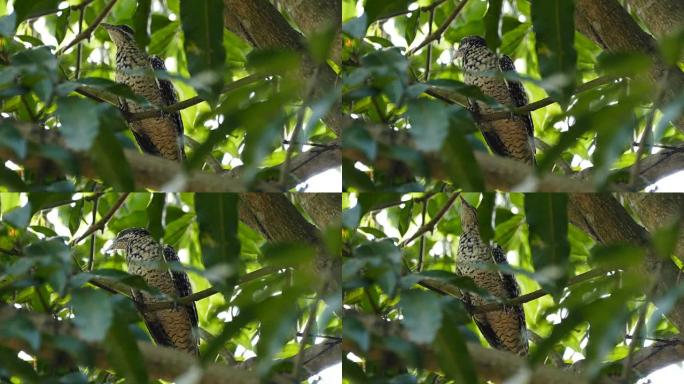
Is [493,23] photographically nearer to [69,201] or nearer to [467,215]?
[467,215]

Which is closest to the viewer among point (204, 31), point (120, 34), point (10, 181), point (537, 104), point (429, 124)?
point (429, 124)

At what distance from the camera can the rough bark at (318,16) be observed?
184 cm

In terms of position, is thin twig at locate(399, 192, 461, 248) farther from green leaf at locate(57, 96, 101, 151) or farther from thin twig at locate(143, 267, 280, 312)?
green leaf at locate(57, 96, 101, 151)

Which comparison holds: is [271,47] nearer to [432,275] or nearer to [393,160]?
[393,160]

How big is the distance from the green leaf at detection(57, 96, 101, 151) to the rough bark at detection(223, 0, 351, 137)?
0.45 metres

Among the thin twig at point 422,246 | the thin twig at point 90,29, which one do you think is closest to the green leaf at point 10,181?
the thin twig at point 90,29

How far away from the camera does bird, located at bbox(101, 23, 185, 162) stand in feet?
6.15

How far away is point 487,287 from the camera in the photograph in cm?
188

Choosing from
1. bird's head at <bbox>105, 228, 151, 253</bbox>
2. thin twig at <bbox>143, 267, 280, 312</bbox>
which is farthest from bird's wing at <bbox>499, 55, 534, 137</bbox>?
bird's head at <bbox>105, 228, 151, 253</bbox>

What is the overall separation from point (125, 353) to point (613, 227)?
0.99m

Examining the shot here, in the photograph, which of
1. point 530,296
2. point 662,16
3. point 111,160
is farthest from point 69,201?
point 662,16

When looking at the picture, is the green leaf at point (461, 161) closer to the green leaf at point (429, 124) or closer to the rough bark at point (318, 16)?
the green leaf at point (429, 124)

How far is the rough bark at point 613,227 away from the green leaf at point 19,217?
108 cm

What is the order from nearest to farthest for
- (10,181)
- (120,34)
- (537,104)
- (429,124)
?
(429,124), (10,181), (537,104), (120,34)
